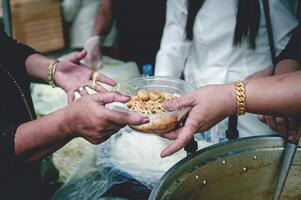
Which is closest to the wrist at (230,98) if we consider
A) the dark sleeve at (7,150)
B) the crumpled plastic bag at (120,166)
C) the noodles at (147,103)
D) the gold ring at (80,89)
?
the noodles at (147,103)

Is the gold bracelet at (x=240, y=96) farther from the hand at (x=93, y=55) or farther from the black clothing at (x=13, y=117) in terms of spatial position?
the hand at (x=93, y=55)

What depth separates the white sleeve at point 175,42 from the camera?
2525mm

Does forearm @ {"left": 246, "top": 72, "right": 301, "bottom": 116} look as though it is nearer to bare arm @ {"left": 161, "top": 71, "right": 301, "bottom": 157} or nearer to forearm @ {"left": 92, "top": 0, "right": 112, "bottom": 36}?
bare arm @ {"left": 161, "top": 71, "right": 301, "bottom": 157}

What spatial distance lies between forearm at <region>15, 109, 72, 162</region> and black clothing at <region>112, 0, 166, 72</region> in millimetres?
Answer: 2067

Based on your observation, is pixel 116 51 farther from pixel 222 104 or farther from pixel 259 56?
pixel 222 104

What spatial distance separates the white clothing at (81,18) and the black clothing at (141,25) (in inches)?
20.5

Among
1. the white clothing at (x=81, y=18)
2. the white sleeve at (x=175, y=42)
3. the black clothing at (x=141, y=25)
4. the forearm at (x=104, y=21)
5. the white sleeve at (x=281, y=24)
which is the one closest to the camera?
the white sleeve at (x=281, y=24)

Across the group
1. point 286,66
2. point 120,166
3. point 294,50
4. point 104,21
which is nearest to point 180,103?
point 120,166

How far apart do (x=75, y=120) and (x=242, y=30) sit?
3.99 ft

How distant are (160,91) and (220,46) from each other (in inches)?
26.9

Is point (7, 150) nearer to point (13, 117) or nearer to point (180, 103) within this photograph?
point (13, 117)

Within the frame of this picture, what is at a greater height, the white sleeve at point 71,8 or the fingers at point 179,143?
the fingers at point 179,143

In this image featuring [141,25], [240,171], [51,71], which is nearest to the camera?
[240,171]

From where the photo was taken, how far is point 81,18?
178 inches
